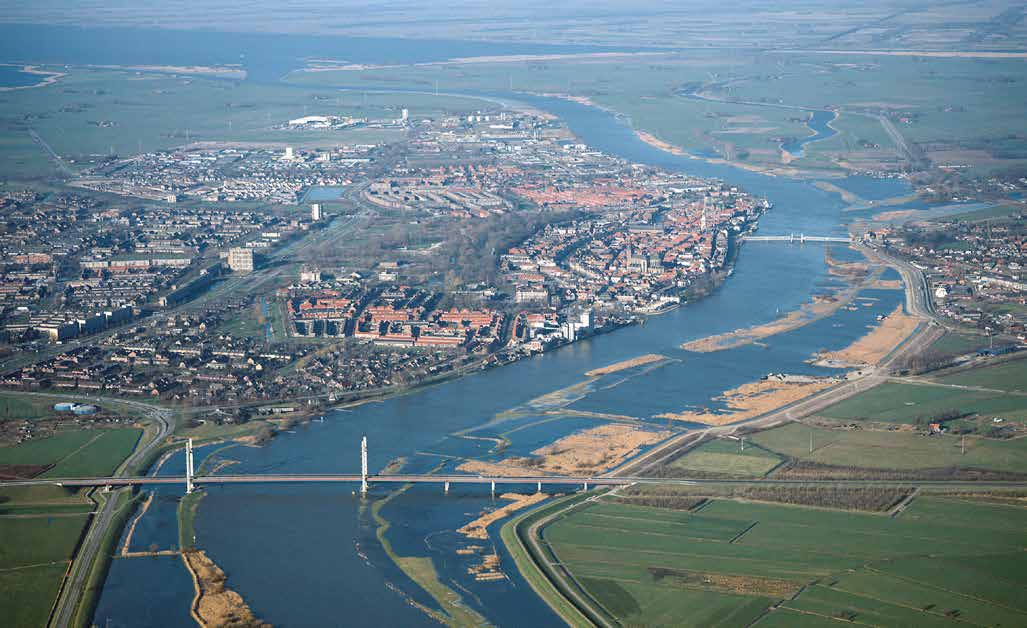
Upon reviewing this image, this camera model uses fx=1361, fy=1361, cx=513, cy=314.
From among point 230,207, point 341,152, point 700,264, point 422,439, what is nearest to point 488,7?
point 341,152

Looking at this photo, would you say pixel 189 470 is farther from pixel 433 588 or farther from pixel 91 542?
pixel 433 588

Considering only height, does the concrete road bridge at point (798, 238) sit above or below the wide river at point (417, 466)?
below

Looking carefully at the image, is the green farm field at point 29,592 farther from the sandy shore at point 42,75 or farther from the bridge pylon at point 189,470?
the sandy shore at point 42,75

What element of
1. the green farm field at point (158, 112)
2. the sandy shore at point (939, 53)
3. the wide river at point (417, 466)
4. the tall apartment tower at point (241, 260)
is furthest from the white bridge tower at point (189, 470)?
the sandy shore at point (939, 53)

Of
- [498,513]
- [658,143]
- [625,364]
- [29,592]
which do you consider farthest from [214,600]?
[658,143]

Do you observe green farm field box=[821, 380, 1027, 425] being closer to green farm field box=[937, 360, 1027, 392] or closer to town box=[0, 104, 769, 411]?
green farm field box=[937, 360, 1027, 392]

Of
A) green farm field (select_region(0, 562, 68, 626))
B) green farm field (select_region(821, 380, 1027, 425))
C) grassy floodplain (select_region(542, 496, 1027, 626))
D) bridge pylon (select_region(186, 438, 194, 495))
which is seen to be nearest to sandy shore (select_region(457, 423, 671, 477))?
grassy floodplain (select_region(542, 496, 1027, 626))
